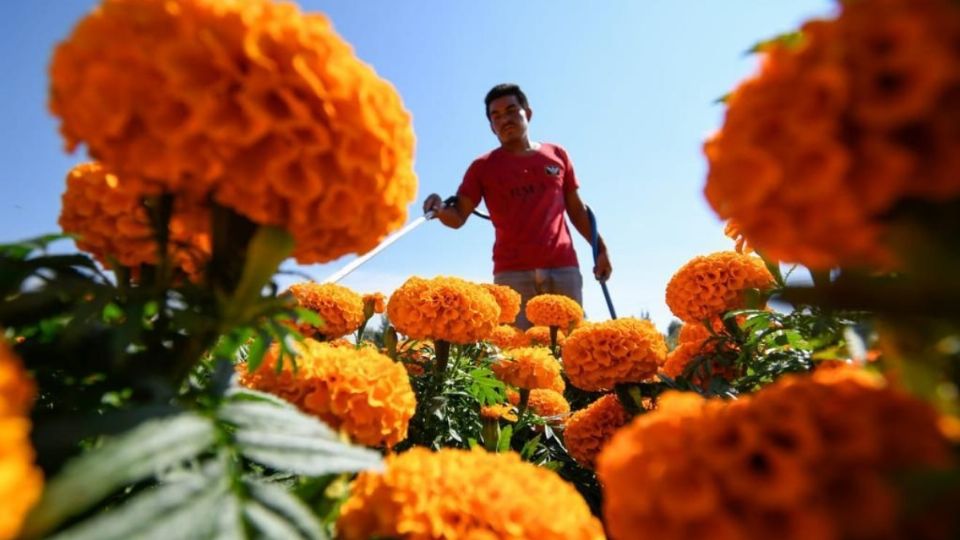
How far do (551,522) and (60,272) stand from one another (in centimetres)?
101

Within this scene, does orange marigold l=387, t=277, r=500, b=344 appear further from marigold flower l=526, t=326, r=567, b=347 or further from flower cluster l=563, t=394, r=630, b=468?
marigold flower l=526, t=326, r=567, b=347


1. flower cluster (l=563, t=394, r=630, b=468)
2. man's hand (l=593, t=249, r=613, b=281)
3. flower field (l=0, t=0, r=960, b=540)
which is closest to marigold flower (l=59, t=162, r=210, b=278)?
flower field (l=0, t=0, r=960, b=540)

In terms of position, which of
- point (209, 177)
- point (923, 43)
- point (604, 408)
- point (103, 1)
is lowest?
point (604, 408)

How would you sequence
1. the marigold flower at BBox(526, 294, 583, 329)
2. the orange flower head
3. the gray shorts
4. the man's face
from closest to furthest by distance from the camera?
the orange flower head < the marigold flower at BBox(526, 294, 583, 329) < the gray shorts < the man's face

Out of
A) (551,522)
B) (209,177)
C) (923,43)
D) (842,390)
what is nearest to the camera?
(923,43)

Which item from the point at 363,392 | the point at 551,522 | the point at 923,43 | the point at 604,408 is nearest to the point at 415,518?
the point at 551,522

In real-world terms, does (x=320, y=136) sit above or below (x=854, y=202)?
above

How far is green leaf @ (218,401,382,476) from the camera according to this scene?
842 millimetres

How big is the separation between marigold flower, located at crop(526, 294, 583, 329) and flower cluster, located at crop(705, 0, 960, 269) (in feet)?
15.2

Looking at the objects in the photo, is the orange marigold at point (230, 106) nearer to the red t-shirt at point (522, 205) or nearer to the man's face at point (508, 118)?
the red t-shirt at point (522, 205)

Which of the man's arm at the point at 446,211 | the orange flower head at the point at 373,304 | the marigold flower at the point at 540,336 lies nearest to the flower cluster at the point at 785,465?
the orange flower head at the point at 373,304

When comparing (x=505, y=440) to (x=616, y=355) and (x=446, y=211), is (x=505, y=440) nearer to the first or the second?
(x=616, y=355)

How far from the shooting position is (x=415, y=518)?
104cm

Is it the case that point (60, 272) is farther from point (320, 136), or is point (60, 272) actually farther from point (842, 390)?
point (842, 390)
